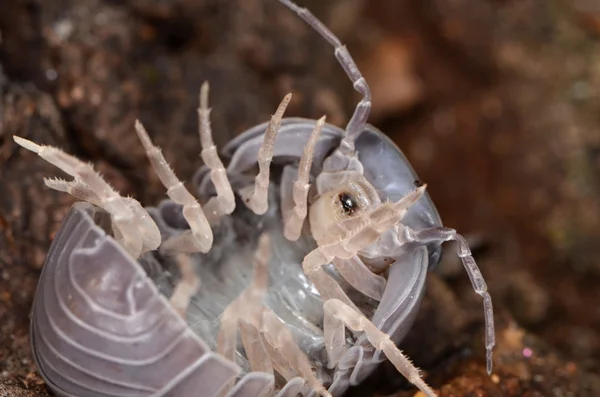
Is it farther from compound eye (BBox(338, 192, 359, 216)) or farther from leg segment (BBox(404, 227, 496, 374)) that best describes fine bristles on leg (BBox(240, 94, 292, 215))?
leg segment (BBox(404, 227, 496, 374))

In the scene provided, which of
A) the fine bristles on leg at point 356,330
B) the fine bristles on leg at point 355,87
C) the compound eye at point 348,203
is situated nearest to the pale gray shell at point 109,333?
the fine bristles on leg at point 356,330

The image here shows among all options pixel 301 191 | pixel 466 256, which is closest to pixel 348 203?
pixel 301 191

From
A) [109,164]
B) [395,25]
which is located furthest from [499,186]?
[109,164]

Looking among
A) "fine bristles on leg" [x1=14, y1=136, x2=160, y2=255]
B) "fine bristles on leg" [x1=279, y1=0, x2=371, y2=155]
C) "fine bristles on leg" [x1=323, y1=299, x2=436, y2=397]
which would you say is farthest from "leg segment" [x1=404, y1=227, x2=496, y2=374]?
"fine bristles on leg" [x1=14, y1=136, x2=160, y2=255]

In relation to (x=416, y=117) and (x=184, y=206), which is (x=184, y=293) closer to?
(x=184, y=206)

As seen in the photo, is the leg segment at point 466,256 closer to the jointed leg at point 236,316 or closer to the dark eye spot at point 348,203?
the dark eye spot at point 348,203

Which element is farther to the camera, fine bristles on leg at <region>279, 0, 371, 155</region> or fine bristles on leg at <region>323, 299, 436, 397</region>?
fine bristles on leg at <region>279, 0, 371, 155</region>

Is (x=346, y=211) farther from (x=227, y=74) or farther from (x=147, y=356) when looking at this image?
(x=227, y=74)
